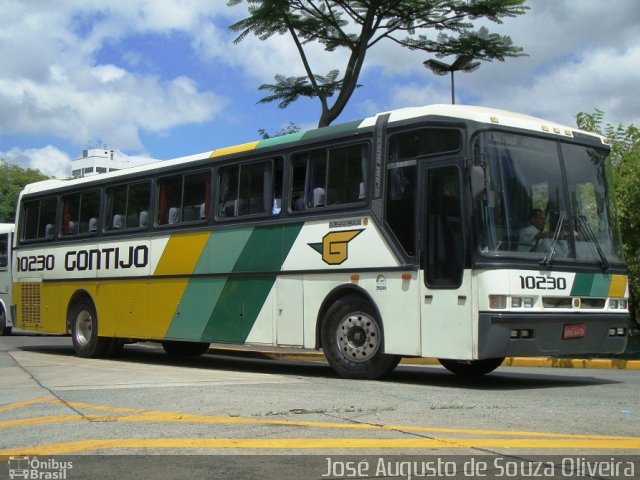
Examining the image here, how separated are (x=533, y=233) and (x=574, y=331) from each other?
1.31 m

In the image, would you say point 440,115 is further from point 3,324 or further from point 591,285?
point 3,324

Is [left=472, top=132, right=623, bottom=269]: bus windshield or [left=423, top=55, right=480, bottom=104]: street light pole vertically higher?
[left=423, top=55, right=480, bottom=104]: street light pole

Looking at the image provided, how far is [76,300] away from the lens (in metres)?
15.6

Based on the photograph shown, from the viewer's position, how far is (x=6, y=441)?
21.0 ft

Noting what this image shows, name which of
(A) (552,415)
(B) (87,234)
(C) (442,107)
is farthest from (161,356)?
(A) (552,415)

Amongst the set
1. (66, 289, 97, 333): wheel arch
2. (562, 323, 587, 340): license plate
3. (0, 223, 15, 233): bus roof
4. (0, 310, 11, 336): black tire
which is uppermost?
(0, 223, 15, 233): bus roof

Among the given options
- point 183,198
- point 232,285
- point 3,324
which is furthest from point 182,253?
point 3,324

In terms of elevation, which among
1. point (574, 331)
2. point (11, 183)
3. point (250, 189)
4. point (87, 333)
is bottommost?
point (87, 333)

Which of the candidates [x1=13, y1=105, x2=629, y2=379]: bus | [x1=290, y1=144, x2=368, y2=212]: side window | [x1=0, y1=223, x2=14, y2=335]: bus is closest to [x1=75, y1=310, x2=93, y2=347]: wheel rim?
[x1=13, y1=105, x2=629, y2=379]: bus

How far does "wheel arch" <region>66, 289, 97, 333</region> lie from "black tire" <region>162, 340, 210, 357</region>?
5.71 feet

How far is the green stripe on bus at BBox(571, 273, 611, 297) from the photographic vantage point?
9.60 metres

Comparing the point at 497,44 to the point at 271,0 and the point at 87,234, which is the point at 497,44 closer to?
the point at 271,0

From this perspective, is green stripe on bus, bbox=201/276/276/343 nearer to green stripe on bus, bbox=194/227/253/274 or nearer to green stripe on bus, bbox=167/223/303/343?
green stripe on bus, bbox=167/223/303/343

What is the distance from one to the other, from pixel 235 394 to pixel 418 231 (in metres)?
2.95
